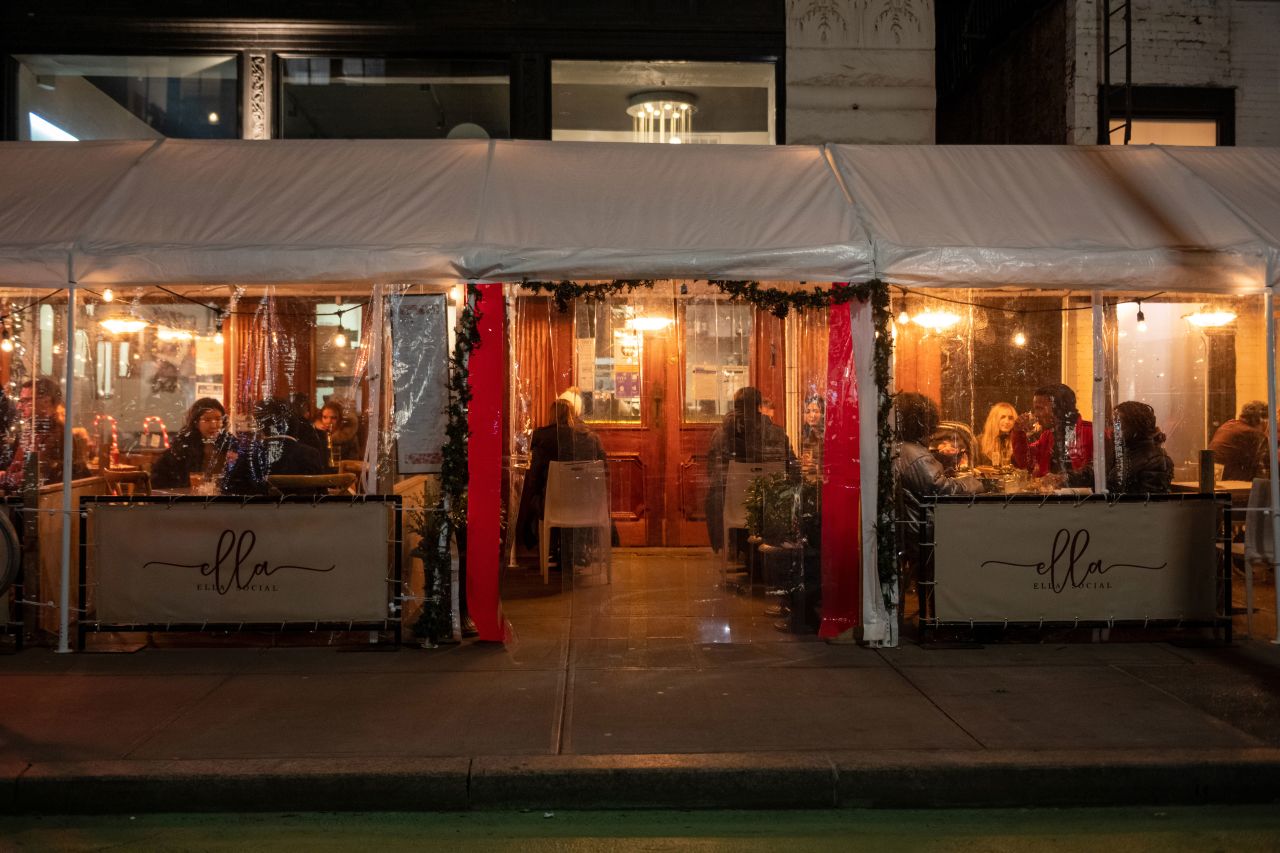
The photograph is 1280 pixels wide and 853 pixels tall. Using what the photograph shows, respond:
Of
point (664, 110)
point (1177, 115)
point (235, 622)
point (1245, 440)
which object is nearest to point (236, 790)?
point (235, 622)

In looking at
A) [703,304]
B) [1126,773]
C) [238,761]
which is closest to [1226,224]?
[703,304]

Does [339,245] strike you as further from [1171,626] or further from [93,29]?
[1171,626]

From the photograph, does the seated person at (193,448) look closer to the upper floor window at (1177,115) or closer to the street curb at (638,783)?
the street curb at (638,783)

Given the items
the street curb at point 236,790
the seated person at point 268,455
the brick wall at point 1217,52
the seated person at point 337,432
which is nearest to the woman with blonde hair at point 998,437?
the brick wall at point 1217,52

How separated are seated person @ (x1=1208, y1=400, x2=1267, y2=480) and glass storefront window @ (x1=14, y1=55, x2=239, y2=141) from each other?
923 cm

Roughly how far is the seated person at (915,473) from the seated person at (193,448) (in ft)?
16.1

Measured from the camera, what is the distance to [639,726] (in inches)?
231

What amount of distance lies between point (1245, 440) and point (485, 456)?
6.36 metres

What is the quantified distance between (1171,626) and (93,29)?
1051cm

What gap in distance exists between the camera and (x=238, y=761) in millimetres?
5273

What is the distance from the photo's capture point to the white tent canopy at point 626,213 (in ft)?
24.2

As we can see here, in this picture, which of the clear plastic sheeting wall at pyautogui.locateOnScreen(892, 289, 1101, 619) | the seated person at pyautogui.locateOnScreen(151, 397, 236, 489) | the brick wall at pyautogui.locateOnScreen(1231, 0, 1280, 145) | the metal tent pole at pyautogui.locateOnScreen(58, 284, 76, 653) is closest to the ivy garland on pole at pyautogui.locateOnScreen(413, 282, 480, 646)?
the seated person at pyautogui.locateOnScreen(151, 397, 236, 489)

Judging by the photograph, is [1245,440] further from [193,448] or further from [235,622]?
[193,448]

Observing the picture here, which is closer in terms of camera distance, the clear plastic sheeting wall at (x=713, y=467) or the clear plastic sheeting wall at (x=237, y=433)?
the clear plastic sheeting wall at (x=237, y=433)
